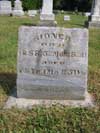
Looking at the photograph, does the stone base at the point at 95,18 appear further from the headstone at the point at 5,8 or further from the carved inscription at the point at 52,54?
the carved inscription at the point at 52,54

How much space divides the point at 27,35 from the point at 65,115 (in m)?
1.25

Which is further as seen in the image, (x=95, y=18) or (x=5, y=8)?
(x=5, y=8)

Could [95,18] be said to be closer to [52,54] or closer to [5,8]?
[5,8]

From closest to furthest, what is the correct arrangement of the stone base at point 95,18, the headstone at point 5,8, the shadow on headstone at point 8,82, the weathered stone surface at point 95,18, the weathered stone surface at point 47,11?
the shadow on headstone at point 8,82
the weathered stone surface at point 95,18
the stone base at point 95,18
the weathered stone surface at point 47,11
the headstone at point 5,8

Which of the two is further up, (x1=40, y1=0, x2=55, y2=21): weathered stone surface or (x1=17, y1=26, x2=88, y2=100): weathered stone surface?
(x1=17, y1=26, x2=88, y2=100): weathered stone surface

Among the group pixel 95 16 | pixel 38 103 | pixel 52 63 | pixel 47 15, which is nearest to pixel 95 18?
pixel 95 16

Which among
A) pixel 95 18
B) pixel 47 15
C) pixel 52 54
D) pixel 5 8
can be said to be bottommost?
pixel 5 8

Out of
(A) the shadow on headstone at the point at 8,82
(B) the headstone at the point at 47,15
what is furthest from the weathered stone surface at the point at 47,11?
(A) the shadow on headstone at the point at 8,82

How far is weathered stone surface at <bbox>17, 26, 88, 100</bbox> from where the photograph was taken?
5.66 m

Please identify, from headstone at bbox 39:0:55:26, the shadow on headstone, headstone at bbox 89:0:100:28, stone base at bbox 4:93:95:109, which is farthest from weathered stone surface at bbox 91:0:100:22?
stone base at bbox 4:93:95:109

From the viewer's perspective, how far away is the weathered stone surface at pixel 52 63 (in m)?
5.66

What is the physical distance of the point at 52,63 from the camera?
228 inches

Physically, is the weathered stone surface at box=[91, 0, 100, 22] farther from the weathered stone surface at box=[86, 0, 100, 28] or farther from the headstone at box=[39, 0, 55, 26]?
the headstone at box=[39, 0, 55, 26]

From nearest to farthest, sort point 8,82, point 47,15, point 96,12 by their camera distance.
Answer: point 8,82, point 96,12, point 47,15
